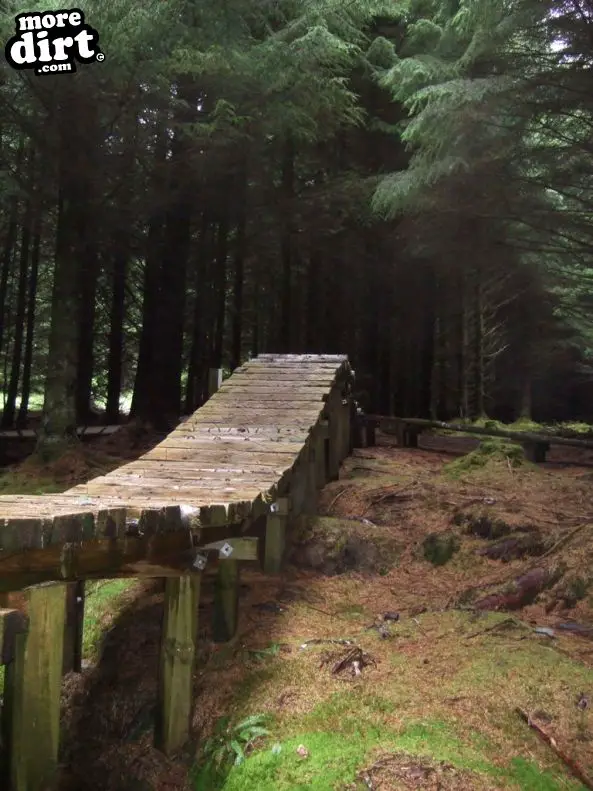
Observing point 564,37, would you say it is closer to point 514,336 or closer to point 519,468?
point 519,468

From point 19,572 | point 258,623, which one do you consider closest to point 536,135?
point 258,623

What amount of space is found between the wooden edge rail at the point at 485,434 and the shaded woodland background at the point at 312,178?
3.18 m

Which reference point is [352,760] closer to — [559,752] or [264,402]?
[559,752]

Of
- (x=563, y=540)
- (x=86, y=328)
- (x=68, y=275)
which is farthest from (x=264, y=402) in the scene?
(x=86, y=328)

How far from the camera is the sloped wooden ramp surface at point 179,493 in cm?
330

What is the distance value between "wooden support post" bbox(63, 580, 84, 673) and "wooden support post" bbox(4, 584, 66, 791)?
4.95 ft

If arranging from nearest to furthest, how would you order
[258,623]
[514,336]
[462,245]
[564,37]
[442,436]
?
[258,623] → [564,37] → [462,245] → [442,436] → [514,336]

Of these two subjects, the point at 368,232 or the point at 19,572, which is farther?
the point at 368,232

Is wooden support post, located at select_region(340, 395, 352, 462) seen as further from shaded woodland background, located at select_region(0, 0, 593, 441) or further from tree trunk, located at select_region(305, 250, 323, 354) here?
tree trunk, located at select_region(305, 250, 323, 354)

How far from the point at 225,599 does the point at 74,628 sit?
125cm

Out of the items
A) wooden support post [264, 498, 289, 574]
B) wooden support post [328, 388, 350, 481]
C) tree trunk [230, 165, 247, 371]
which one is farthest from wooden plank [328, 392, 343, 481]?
tree trunk [230, 165, 247, 371]

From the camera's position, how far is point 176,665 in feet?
14.1

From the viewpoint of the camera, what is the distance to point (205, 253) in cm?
1745

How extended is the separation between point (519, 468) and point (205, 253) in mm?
10671
